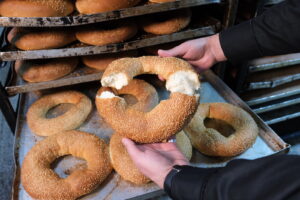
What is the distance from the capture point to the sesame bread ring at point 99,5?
4.36ft

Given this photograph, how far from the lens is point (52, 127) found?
1.55 meters

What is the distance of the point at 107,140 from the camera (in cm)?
158

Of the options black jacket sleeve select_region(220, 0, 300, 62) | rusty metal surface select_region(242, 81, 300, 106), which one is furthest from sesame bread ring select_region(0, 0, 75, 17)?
rusty metal surface select_region(242, 81, 300, 106)

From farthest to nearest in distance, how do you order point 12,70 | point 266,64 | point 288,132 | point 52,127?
point 288,132, point 266,64, point 12,70, point 52,127

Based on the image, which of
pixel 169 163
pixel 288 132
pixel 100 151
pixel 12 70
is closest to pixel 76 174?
pixel 100 151

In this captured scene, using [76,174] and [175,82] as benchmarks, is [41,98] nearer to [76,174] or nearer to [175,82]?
[76,174]

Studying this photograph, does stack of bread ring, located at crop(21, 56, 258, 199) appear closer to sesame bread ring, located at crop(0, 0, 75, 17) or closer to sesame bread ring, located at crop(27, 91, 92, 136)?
sesame bread ring, located at crop(27, 91, 92, 136)

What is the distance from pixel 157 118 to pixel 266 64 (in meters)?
1.26

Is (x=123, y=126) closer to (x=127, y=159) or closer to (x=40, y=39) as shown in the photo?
(x=127, y=159)

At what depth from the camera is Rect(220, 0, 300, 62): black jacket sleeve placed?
4.25ft

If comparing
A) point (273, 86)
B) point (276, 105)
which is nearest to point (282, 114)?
point (276, 105)

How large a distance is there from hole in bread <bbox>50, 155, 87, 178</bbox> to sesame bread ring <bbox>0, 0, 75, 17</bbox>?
840mm

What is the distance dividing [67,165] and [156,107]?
69 centimetres

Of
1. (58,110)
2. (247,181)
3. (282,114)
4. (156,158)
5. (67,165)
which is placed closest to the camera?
(247,181)
